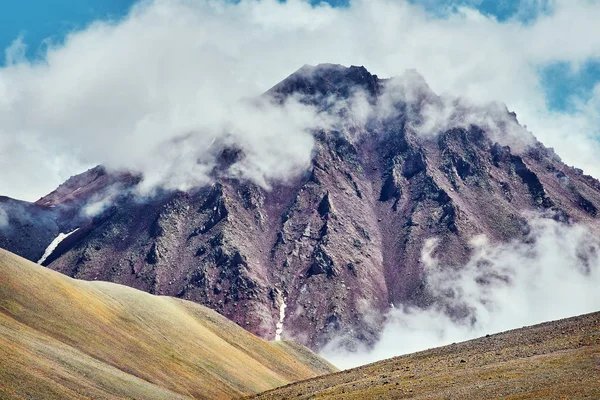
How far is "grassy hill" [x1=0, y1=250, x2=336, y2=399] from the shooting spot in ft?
296

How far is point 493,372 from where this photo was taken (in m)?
81.6

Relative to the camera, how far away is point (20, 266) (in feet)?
423

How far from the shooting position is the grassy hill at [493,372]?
2758 inches

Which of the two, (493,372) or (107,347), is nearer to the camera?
(493,372)

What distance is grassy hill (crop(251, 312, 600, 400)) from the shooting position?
230ft

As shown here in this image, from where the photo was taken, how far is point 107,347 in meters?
120

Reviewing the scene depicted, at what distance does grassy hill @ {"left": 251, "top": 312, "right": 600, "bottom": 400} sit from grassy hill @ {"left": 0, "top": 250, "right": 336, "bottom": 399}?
21.6 metres

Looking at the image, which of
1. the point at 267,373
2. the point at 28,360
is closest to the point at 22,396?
the point at 28,360

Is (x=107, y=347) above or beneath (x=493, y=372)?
beneath

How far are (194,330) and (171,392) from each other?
161ft

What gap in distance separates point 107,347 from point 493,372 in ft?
226

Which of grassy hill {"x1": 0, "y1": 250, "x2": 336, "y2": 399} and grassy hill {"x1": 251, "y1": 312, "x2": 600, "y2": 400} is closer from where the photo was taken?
grassy hill {"x1": 251, "y1": 312, "x2": 600, "y2": 400}

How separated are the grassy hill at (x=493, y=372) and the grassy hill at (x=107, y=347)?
21.6 metres

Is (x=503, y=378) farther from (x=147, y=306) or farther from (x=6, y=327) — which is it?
(x=147, y=306)
